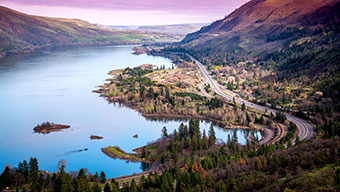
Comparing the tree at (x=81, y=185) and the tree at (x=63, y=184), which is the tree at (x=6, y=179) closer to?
the tree at (x=63, y=184)

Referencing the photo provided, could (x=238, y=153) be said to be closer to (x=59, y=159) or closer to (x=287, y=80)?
(x=59, y=159)

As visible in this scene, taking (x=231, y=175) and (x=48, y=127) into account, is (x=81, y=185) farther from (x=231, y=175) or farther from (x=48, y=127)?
(x=48, y=127)

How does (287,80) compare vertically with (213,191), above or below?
above

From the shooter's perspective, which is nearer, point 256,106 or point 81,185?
point 81,185

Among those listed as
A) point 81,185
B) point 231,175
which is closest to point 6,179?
point 81,185

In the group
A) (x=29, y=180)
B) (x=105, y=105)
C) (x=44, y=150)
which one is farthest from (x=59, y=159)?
(x=105, y=105)

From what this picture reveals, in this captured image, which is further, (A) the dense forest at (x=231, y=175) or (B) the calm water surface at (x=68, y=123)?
(B) the calm water surface at (x=68, y=123)

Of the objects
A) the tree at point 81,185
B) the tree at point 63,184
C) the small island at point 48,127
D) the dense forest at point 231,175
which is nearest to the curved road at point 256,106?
the dense forest at point 231,175

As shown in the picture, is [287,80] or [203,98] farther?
[287,80]

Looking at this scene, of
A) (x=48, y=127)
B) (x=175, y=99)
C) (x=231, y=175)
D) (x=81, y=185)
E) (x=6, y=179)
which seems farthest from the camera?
(x=175, y=99)
